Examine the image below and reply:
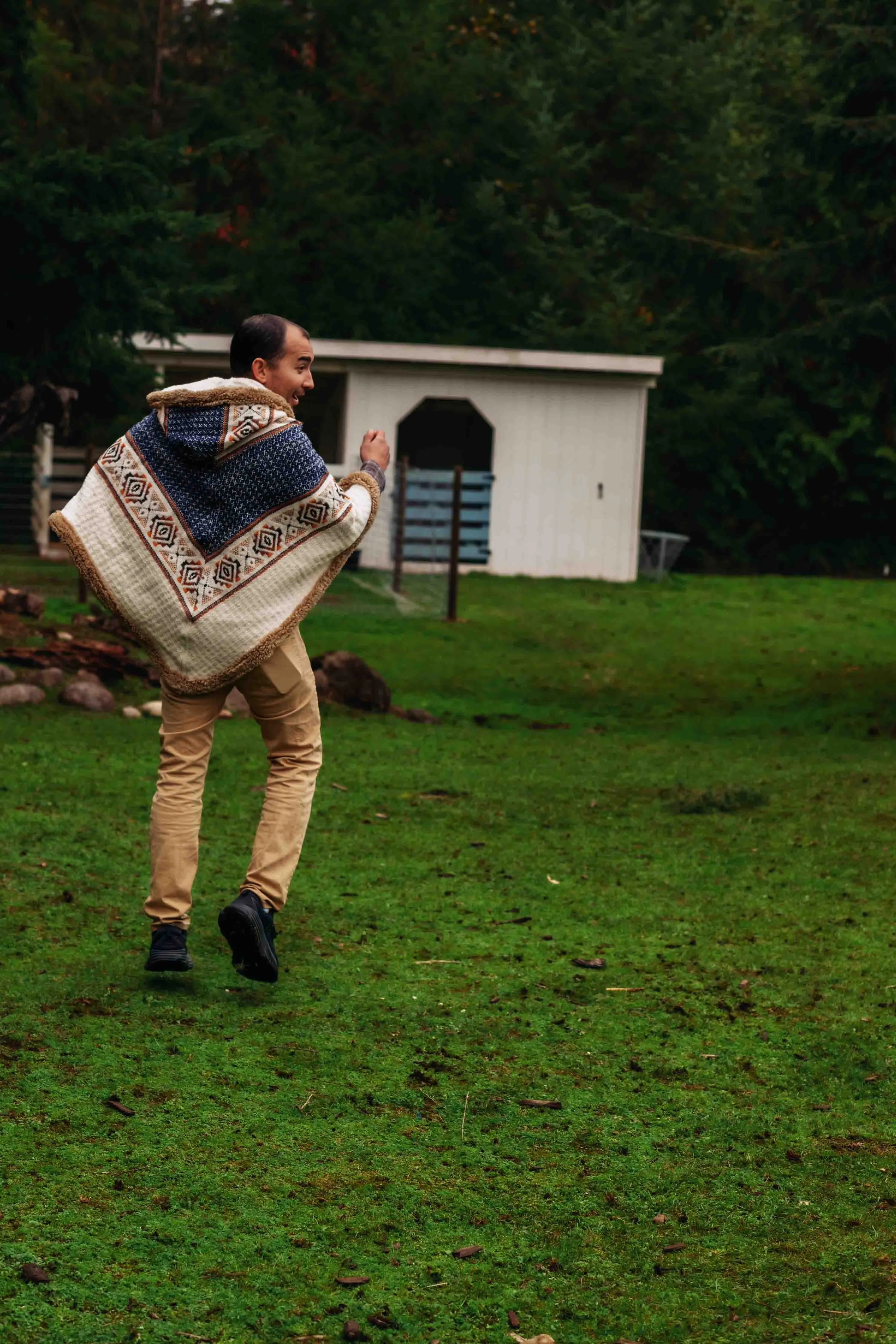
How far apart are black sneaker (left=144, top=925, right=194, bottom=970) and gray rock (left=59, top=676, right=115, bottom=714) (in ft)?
20.3

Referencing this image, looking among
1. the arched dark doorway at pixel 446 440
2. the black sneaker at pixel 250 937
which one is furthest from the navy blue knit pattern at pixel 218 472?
the arched dark doorway at pixel 446 440

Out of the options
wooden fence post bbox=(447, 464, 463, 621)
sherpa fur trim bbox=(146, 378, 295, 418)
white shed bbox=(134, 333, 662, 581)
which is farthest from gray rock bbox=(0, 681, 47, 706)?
white shed bbox=(134, 333, 662, 581)

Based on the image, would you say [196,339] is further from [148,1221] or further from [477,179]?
[148,1221]

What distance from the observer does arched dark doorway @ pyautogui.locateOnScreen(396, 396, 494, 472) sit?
29.8 meters

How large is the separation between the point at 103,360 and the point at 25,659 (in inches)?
166

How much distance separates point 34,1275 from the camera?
9.96 ft

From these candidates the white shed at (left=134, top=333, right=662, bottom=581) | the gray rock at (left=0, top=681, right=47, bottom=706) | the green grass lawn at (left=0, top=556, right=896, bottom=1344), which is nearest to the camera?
the green grass lawn at (left=0, top=556, right=896, bottom=1344)

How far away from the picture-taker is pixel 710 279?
1580cm

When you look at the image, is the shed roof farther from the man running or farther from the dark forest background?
the man running

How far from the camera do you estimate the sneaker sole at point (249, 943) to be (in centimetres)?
469

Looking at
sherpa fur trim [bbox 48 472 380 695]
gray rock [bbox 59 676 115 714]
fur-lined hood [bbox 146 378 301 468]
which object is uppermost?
fur-lined hood [bbox 146 378 301 468]

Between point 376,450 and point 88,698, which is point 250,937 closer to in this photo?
point 376,450

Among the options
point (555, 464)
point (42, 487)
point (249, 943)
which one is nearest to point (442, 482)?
point (555, 464)

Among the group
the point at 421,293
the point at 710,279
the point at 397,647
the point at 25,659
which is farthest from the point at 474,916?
the point at 421,293
